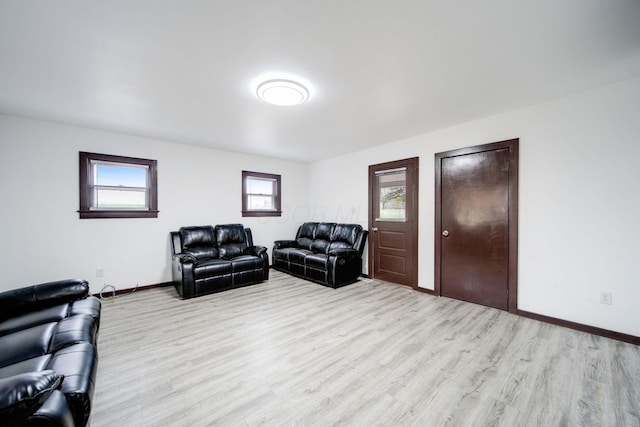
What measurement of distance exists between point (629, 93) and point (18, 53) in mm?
5529

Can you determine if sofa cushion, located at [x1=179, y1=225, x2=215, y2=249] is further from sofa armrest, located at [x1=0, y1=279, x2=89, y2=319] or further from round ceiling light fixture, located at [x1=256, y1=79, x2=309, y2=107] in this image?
round ceiling light fixture, located at [x1=256, y1=79, x2=309, y2=107]

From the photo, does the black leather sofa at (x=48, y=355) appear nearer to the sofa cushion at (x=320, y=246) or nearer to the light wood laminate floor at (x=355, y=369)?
the light wood laminate floor at (x=355, y=369)

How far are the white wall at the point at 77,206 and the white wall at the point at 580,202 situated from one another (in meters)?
4.76

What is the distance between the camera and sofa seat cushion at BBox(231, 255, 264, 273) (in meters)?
4.24

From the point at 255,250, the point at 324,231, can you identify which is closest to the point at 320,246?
the point at 324,231

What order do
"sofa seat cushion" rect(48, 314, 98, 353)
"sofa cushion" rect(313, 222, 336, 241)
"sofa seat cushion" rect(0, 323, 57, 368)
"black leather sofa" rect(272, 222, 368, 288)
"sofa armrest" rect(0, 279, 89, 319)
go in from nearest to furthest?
"sofa seat cushion" rect(0, 323, 57, 368) → "sofa seat cushion" rect(48, 314, 98, 353) → "sofa armrest" rect(0, 279, 89, 319) → "black leather sofa" rect(272, 222, 368, 288) → "sofa cushion" rect(313, 222, 336, 241)

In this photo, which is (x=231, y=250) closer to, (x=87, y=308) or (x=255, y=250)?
(x=255, y=250)

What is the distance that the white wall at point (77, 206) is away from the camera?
3.34 meters

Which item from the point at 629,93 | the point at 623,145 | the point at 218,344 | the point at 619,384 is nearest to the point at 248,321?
the point at 218,344

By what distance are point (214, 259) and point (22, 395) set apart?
11.7 ft

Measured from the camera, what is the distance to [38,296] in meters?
2.16

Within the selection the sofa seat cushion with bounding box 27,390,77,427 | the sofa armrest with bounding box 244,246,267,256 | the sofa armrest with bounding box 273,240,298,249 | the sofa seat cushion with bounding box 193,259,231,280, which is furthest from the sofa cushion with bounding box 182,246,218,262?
the sofa seat cushion with bounding box 27,390,77,427

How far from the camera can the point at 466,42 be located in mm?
1890

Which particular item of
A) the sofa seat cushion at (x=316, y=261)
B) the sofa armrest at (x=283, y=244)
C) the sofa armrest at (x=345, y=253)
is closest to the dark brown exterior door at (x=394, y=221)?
the sofa armrest at (x=345, y=253)
